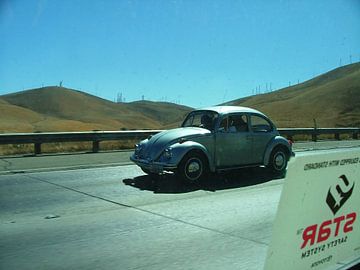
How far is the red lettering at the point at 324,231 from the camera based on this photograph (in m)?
3.63

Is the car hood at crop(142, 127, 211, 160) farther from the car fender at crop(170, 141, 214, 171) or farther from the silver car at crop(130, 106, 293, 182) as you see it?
the car fender at crop(170, 141, 214, 171)

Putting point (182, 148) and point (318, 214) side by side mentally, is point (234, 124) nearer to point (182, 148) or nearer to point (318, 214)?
point (182, 148)

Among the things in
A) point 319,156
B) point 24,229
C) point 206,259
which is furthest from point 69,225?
point 319,156

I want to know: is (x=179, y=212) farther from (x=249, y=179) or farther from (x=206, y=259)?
(x=249, y=179)

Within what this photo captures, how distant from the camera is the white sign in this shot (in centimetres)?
323

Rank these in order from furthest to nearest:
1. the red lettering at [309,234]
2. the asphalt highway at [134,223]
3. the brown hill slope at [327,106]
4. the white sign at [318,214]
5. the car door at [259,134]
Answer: the brown hill slope at [327,106], the car door at [259,134], the asphalt highway at [134,223], the red lettering at [309,234], the white sign at [318,214]

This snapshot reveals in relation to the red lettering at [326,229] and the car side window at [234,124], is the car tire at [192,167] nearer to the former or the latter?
the car side window at [234,124]

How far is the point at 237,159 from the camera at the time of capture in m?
11.0

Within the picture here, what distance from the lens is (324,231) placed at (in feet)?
12.1

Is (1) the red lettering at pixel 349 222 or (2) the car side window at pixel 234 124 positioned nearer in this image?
(1) the red lettering at pixel 349 222

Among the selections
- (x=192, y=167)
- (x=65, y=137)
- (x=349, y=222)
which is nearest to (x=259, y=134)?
(x=192, y=167)

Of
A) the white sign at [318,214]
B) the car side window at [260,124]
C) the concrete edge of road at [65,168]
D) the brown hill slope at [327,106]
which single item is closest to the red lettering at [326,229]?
the white sign at [318,214]

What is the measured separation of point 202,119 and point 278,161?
225 cm

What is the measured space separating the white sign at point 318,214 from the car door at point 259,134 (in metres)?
7.17
